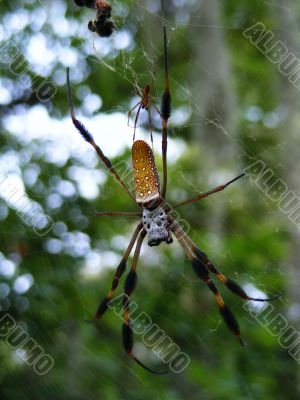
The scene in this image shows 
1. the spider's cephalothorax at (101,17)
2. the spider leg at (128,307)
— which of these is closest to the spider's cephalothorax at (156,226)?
the spider leg at (128,307)

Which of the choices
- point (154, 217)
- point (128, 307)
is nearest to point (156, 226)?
point (154, 217)

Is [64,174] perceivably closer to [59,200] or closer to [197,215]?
[59,200]

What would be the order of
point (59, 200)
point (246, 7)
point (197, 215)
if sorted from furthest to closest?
1. point (197, 215)
2. point (246, 7)
3. point (59, 200)

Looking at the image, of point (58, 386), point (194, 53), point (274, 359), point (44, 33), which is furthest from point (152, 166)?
point (194, 53)

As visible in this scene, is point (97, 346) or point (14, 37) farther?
point (14, 37)

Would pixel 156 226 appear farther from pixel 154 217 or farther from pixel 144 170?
pixel 144 170

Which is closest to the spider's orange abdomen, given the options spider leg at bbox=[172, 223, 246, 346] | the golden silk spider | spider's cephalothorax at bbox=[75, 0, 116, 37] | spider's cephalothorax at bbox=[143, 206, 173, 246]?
the golden silk spider

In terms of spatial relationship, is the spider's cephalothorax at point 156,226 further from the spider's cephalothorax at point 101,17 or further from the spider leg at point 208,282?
the spider's cephalothorax at point 101,17
